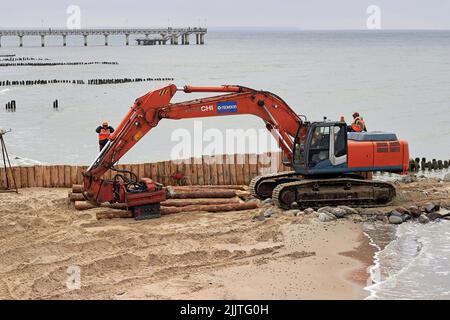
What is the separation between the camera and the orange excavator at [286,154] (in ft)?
65.0

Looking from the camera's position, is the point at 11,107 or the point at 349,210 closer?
the point at 349,210

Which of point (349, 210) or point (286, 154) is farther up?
point (286, 154)

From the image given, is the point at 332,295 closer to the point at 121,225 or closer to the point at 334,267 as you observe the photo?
the point at 334,267

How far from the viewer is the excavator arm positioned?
19656 mm

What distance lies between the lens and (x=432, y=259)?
17.0 meters

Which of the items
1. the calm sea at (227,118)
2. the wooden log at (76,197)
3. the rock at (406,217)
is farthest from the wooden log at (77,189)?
the calm sea at (227,118)

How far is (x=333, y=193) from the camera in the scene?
21.1 m

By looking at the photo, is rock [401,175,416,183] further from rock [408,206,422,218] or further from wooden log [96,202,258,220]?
wooden log [96,202,258,220]

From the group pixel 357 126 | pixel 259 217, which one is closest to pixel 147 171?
pixel 259 217

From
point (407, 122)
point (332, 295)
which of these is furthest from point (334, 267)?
point (407, 122)

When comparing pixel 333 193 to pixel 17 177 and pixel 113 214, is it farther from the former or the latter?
pixel 17 177

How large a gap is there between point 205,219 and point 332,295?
6232 millimetres

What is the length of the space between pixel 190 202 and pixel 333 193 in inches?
159

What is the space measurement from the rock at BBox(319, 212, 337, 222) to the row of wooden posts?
16.4 ft
